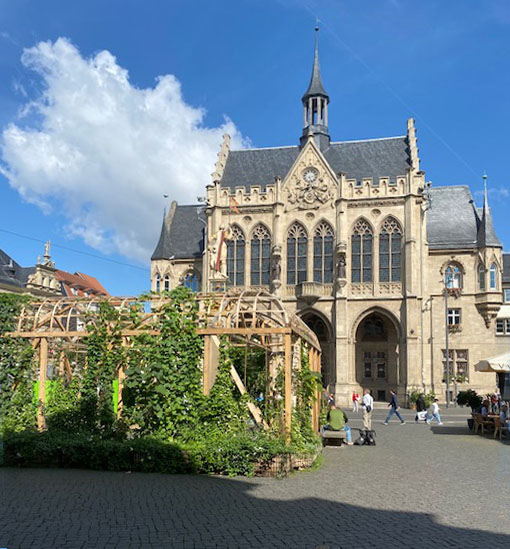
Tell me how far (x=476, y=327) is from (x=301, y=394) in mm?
29528

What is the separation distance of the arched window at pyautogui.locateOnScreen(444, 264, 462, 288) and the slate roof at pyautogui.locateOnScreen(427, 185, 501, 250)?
149 cm

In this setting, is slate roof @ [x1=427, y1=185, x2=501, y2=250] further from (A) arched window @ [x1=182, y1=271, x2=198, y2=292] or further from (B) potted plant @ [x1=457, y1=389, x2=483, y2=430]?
(B) potted plant @ [x1=457, y1=389, x2=483, y2=430]

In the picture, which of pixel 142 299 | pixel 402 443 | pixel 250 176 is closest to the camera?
pixel 142 299

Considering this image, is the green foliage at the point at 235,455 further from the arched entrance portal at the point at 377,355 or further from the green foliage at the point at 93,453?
the arched entrance portal at the point at 377,355

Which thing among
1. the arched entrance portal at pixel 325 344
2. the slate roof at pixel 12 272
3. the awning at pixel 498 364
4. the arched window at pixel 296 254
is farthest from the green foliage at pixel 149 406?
the slate roof at pixel 12 272

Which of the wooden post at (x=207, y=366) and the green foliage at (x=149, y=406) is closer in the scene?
the green foliage at (x=149, y=406)

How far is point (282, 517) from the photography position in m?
8.51

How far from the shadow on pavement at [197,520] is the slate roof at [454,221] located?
3414 cm

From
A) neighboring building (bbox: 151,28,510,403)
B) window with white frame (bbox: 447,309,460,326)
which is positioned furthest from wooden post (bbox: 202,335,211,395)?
window with white frame (bbox: 447,309,460,326)

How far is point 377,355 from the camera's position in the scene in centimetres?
4200

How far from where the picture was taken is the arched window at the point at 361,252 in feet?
132

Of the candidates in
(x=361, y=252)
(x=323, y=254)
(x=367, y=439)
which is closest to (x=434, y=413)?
(x=367, y=439)

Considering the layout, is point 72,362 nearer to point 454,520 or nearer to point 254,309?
point 254,309

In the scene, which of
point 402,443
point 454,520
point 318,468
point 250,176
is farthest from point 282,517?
point 250,176
